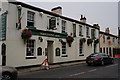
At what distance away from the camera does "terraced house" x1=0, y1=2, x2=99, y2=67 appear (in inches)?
486

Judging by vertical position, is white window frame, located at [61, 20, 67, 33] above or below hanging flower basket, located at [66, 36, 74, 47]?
above

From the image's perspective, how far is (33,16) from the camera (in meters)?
14.7

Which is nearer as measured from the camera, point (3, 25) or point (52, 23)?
point (3, 25)

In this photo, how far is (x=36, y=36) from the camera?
1457 centimetres

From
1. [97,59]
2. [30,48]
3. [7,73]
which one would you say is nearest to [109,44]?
[97,59]

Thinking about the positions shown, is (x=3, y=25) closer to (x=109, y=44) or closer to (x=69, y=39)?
(x=69, y=39)

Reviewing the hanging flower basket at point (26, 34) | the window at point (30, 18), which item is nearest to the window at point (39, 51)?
the hanging flower basket at point (26, 34)

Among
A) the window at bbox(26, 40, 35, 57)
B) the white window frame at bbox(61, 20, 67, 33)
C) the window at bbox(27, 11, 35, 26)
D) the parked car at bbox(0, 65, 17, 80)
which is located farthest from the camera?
the white window frame at bbox(61, 20, 67, 33)

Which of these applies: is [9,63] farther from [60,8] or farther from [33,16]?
[60,8]

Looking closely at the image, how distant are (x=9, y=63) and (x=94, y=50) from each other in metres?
17.5

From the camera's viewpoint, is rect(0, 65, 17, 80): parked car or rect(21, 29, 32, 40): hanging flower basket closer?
rect(0, 65, 17, 80): parked car

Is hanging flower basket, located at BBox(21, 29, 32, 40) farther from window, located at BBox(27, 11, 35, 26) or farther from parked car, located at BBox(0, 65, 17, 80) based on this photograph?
parked car, located at BBox(0, 65, 17, 80)

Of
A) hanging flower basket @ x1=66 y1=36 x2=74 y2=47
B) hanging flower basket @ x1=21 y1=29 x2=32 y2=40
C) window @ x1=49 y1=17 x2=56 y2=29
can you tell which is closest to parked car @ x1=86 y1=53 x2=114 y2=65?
hanging flower basket @ x1=66 y1=36 x2=74 y2=47

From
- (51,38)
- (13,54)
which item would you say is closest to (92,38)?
(51,38)
